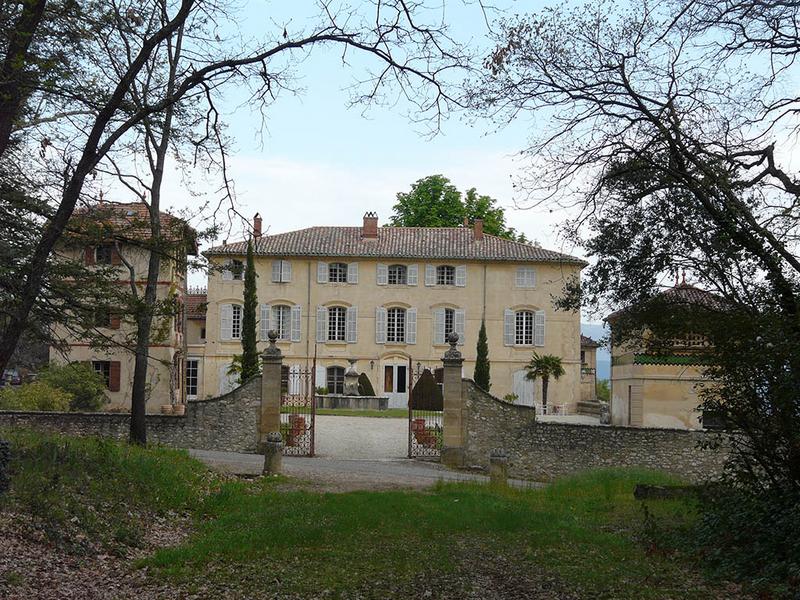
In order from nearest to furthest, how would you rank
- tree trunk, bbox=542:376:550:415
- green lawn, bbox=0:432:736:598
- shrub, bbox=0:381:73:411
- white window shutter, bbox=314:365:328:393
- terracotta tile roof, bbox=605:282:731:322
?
green lawn, bbox=0:432:736:598
terracotta tile roof, bbox=605:282:731:322
shrub, bbox=0:381:73:411
tree trunk, bbox=542:376:550:415
white window shutter, bbox=314:365:328:393

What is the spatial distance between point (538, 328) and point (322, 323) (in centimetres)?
1057

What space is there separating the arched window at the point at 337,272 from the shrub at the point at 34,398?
20.0 m

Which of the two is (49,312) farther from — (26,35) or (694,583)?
(694,583)

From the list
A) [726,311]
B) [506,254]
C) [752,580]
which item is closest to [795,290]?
[726,311]

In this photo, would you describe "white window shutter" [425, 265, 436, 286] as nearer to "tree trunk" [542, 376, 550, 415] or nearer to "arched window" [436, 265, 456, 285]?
"arched window" [436, 265, 456, 285]

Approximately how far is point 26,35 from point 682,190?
7.76 m

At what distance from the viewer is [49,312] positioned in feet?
40.4

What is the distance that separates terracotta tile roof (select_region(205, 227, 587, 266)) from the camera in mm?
44969

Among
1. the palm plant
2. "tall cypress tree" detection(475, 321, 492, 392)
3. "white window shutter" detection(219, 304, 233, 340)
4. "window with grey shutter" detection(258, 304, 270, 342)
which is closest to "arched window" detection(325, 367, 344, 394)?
"window with grey shutter" detection(258, 304, 270, 342)

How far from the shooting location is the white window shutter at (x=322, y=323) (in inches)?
1781

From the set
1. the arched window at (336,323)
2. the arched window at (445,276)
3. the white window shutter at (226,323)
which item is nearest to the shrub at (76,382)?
the white window shutter at (226,323)

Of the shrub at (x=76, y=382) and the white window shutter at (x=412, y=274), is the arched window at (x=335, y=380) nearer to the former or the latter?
the white window shutter at (x=412, y=274)

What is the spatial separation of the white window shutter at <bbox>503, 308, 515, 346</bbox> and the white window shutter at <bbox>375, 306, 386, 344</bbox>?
5.89 metres

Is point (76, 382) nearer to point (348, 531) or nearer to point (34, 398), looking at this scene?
point (34, 398)
